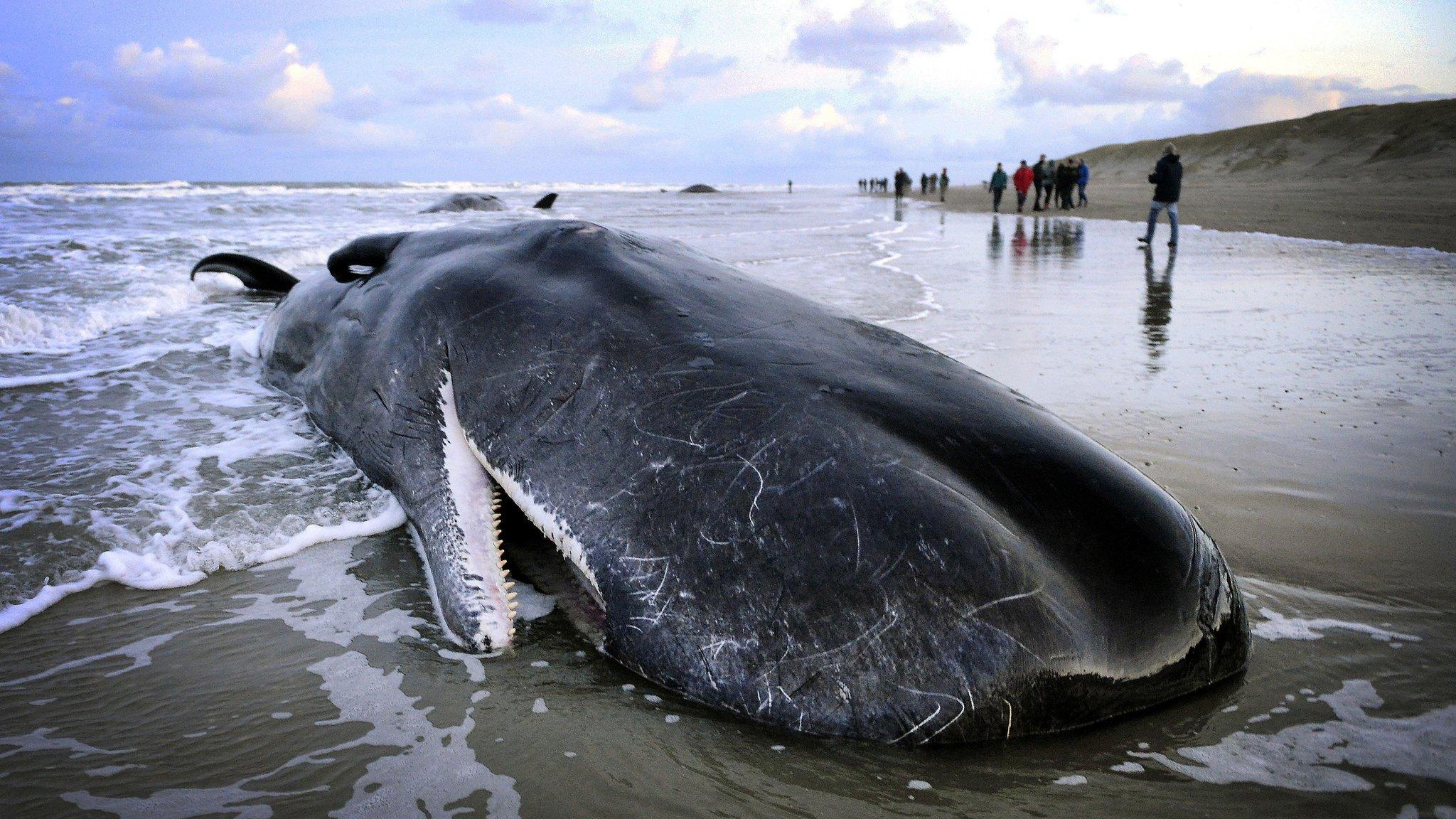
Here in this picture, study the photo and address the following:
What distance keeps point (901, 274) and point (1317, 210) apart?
53.9ft

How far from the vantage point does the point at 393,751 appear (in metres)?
2.21

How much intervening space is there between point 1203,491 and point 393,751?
3.44 m

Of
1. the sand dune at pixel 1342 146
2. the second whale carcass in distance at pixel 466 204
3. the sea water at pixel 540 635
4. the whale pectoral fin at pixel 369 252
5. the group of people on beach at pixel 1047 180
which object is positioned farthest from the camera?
the sand dune at pixel 1342 146

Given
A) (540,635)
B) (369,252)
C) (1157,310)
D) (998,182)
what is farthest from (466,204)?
(540,635)

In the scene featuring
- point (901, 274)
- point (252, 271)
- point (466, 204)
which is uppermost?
point (466, 204)

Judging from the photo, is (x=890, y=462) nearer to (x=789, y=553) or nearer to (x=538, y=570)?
(x=789, y=553)

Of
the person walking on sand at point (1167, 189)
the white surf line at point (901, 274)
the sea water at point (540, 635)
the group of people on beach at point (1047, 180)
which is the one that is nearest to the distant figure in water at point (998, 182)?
the group of people on beach at point (1047, 180)

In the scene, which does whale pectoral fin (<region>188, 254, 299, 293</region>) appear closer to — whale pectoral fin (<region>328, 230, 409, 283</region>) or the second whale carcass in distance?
whale pectoral fin (<region>328, 230, 409, 283</region>)

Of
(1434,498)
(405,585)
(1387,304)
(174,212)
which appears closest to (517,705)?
(405,585)

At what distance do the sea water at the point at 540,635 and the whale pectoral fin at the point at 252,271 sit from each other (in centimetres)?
93

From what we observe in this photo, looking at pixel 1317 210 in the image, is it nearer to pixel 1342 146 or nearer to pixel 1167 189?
pixel 1167 189

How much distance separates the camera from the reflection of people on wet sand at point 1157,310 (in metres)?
6.64

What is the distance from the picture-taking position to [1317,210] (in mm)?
21891

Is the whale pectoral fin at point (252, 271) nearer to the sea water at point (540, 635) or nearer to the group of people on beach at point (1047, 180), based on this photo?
the sea water at point (540, 635)
